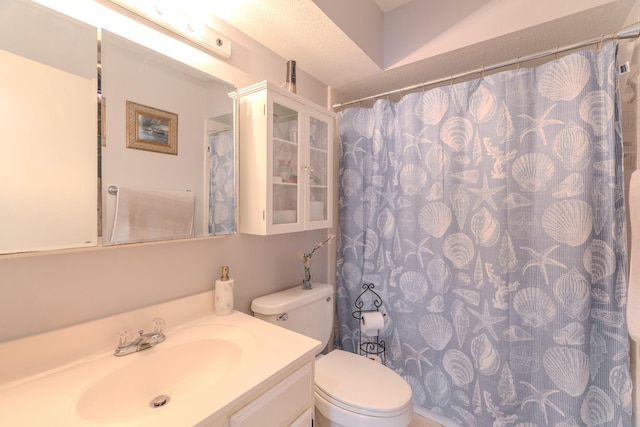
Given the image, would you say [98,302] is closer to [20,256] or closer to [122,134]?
[20,256]

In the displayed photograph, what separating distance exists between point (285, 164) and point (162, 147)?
51cm

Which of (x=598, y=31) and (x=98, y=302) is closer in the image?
(x=98, y=302)

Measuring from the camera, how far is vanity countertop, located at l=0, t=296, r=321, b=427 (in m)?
0.56

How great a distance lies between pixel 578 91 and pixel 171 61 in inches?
65.5

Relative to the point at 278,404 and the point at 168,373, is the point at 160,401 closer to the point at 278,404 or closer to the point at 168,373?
the point at 168,373

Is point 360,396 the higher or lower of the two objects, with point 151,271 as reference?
lower

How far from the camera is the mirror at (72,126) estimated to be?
68 centimetres

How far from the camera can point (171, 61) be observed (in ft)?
3.22

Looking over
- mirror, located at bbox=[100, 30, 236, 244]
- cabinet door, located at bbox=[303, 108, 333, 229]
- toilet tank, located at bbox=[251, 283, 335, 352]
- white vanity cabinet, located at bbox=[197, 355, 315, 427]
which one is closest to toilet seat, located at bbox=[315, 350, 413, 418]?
toilet tank, located at bbox=[251, 283, 335, 352]

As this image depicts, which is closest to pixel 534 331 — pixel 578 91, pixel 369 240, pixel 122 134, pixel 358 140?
pixel 369 240

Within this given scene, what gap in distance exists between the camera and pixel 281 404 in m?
0.75

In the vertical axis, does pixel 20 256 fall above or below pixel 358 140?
below

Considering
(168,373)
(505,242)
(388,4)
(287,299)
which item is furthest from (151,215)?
(388,4)

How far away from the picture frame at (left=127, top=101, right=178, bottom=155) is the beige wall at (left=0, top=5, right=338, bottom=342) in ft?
1.07
